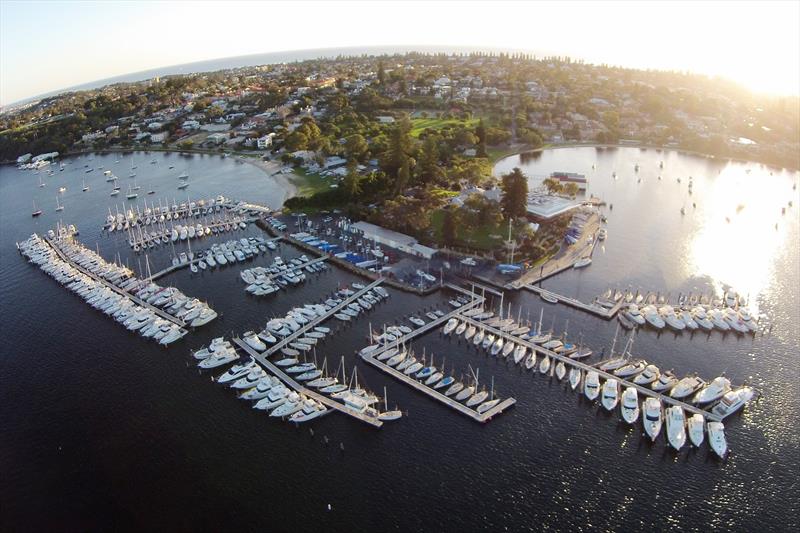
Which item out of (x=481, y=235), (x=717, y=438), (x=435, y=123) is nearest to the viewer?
(x=717, y=438)

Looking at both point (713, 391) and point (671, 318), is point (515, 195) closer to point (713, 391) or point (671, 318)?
point (671, 318)

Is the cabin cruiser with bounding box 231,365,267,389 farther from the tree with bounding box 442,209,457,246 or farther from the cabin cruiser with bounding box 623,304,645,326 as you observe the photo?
the cabin cruiser with bounding box 623,304,645,326

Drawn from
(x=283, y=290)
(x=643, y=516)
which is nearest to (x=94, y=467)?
(x=283, y=290)

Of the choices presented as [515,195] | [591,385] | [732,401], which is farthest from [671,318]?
[515,195]

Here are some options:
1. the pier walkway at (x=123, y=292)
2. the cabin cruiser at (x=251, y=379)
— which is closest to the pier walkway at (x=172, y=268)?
the pier walkway at (x=123, y=292)

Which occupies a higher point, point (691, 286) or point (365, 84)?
point (365, 84)

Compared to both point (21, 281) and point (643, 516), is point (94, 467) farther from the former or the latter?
point (21, 281)

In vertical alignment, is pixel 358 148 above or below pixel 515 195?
above
